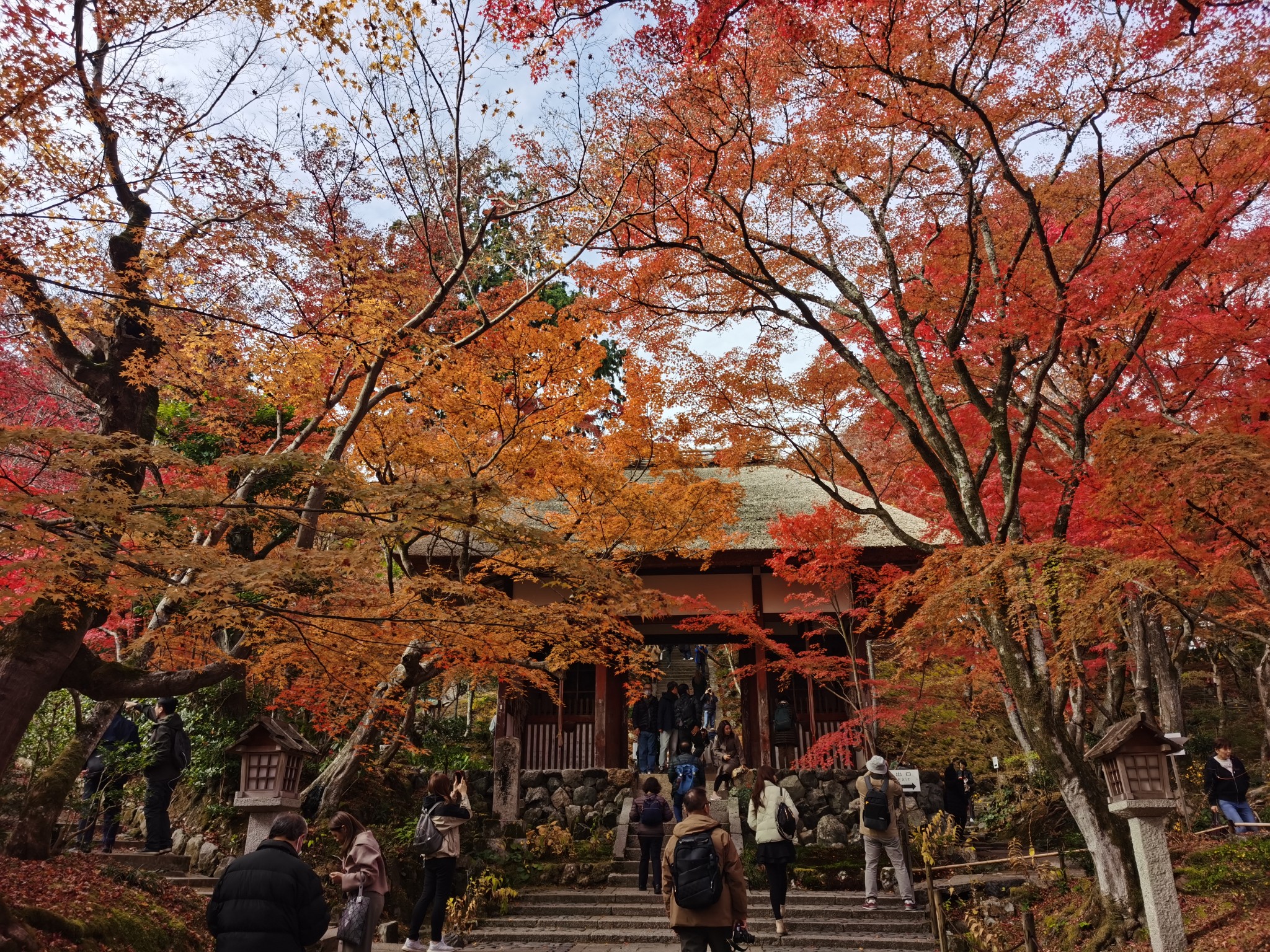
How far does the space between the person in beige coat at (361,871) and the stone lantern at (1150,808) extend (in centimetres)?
576

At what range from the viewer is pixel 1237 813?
31.5 feet

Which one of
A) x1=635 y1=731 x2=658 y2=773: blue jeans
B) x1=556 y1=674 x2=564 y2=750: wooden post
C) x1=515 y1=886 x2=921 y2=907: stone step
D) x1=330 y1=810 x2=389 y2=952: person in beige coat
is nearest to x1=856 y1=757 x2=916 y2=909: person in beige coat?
x1=515 y1=886 x2=921 y2=907: stone step

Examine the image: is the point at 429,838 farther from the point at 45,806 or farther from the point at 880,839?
the point at 880,839

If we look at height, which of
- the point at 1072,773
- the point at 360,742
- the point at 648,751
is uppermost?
the point at 360,742

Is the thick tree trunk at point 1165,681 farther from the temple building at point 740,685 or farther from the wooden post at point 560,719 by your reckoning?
the wooden post at point 560,719

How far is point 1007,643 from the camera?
302 inches

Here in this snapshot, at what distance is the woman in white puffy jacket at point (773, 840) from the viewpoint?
833 centimetres

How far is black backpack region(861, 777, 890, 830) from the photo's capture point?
912 centimetres

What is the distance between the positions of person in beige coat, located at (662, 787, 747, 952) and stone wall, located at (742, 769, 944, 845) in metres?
7.43

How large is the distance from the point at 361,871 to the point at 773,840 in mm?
4285

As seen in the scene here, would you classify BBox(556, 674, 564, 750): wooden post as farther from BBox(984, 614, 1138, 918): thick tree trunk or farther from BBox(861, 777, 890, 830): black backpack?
BBox(984, 614, 1138, 918): thick tree trunk

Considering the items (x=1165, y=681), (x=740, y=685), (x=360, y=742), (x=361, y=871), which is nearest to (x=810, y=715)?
(x=740, y=685)

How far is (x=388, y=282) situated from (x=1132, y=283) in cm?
761

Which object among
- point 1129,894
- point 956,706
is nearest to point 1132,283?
A: point 1129,894
